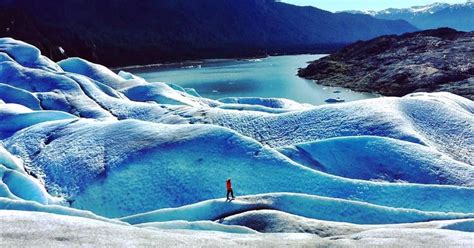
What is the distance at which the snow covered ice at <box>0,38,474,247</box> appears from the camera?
1012 cm

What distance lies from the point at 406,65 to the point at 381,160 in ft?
154

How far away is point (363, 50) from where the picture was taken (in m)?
80.4

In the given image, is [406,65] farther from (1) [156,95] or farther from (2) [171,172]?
(2) [171,172]

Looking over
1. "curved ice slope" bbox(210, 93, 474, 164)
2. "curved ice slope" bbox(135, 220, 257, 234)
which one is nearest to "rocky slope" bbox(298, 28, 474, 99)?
"curved ice slope" bbox(210, 93, 474, 164)

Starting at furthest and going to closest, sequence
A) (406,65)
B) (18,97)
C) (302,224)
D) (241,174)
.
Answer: (406,65) < (18,97) < (241,174) < (302,224)

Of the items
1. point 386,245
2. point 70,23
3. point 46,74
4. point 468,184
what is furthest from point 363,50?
point 70,23

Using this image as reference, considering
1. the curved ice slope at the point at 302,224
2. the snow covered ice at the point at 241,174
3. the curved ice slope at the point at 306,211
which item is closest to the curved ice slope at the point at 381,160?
the snow covered ice at the point at 241,174

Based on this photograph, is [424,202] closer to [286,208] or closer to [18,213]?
[286,208]

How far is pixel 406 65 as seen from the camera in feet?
192

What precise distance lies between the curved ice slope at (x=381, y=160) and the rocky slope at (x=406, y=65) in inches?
1194

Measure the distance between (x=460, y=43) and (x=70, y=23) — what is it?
143 m

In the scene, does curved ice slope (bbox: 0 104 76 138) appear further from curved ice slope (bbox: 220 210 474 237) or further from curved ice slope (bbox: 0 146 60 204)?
curved ice slope (bbox: 220 210 474 237)

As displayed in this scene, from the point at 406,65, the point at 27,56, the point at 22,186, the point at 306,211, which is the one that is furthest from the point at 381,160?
the point at 406,65

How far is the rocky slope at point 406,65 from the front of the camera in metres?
50.0
